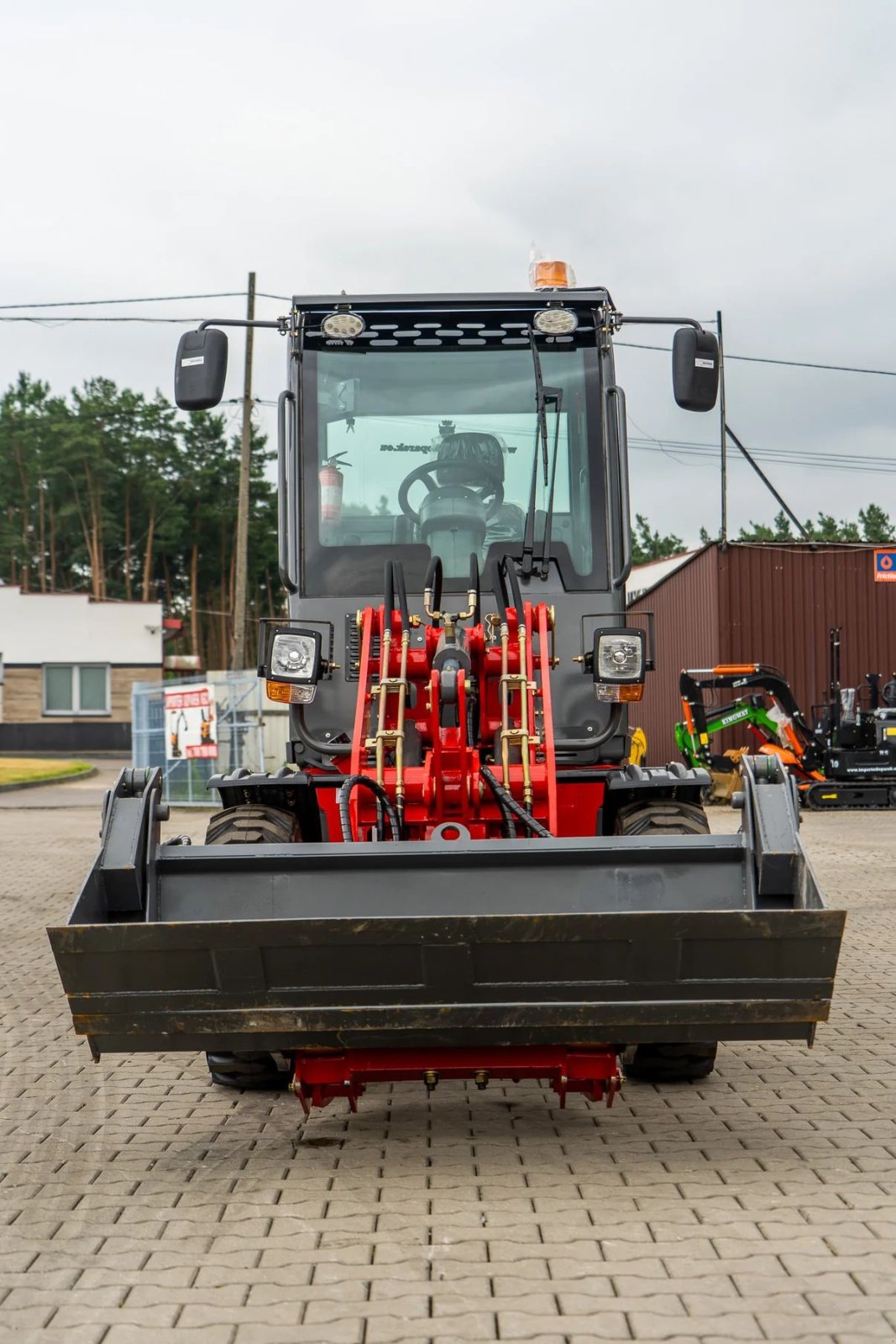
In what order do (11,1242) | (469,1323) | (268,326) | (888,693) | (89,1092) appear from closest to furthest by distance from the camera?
(469,1323), (11,1242), (89,1092), (268,326), (888,693)

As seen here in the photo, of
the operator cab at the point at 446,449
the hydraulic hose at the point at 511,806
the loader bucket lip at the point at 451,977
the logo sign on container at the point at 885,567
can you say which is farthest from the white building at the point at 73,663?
the loader bucket lip at the point at 451,977

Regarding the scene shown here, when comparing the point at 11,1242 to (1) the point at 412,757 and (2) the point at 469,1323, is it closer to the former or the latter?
(2) the point at 469,1323

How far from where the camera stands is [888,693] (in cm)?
2214

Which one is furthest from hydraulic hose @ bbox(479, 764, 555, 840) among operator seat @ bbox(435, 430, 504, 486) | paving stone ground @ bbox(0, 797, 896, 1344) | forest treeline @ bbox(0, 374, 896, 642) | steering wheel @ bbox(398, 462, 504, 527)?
forest treeline @ bbox(0, 374, 896, 642)

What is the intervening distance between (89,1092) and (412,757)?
2.02 metres

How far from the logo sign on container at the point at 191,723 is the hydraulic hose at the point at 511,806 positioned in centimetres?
1729

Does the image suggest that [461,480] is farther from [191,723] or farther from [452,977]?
[191,723]

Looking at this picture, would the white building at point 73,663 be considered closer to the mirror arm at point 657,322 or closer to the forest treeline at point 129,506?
the forest treeline at point 129,506

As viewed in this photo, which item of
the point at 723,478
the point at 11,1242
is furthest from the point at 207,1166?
the point at 723,478

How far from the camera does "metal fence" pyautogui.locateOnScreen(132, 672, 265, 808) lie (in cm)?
2398

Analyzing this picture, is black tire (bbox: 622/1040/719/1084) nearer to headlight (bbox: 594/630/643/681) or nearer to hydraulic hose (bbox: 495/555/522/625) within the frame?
headlight (bbox: 594/630/643/681)

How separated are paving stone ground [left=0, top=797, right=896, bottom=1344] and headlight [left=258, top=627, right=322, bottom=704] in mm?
1659

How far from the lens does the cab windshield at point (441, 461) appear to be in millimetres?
6539

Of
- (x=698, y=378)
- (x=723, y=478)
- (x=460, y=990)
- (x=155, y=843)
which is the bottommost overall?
(x=460, y=990)
